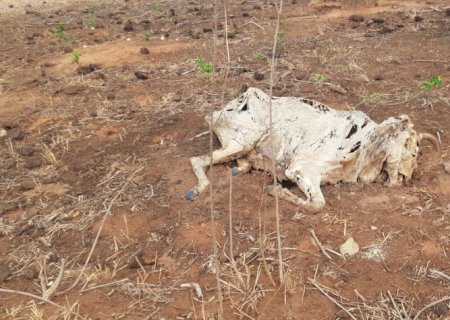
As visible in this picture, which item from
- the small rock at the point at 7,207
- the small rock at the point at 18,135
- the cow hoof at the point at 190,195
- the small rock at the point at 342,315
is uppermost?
the small rock at the point at 18,135

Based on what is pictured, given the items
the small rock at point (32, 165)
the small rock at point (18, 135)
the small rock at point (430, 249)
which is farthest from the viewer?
the small rock at point (18, 135)

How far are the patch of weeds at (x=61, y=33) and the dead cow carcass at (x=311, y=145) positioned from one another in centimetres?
590

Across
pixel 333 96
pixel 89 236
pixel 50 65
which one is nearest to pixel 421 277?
pixel 89 236

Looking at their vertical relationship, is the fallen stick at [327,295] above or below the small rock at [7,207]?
below

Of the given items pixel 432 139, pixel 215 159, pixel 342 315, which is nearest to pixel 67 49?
pixel 215 159

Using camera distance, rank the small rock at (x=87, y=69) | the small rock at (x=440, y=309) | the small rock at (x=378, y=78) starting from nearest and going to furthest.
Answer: the small rock at (x=440, y=309)
the small rock at (x=378, y=78)
the small rock at (x=87, y=69)

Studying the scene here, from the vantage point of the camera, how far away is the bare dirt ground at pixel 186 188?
326 centimetres

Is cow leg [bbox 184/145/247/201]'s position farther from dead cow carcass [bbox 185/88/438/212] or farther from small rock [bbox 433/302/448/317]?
small rock [bbox 433/302/448/317]

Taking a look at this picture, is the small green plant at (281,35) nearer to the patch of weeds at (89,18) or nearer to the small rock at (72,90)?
the small rock at (72,90)

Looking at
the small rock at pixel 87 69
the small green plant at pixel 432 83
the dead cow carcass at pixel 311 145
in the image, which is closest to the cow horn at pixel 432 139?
the dead cow carcass at pixel 311 145

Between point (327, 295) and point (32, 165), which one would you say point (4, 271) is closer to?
point (32, 165)

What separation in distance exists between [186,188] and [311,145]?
1179 millimetres

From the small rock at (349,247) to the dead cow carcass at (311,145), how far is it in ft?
1.39

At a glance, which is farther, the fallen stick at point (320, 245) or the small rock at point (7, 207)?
the small rock at point (7, 207)
